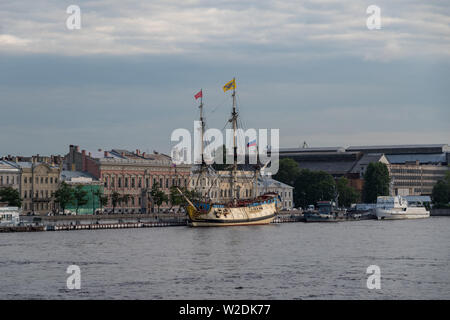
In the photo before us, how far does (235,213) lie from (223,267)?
63485 millimetres

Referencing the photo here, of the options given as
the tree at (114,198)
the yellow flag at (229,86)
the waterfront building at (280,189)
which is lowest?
the tree at (114,198)

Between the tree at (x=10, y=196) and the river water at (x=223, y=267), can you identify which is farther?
the tree at (x=10, y=196)

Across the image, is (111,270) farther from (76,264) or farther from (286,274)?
(286,274)

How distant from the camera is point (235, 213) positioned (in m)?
124

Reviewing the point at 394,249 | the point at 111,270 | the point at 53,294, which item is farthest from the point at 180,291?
the point at 394,249

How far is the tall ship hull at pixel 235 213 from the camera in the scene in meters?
121

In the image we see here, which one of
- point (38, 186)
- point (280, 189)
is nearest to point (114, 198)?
point (38, 186)

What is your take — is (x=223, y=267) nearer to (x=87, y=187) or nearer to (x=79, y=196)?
(x=79, y=196)

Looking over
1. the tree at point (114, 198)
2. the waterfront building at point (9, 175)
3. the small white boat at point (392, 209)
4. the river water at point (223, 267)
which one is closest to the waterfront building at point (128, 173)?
the tree at point (114, 198)

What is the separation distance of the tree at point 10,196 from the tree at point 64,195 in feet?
21.6

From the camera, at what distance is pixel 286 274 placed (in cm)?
5628

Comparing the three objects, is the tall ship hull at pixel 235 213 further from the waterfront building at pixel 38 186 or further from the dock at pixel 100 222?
the waterfront building at pixel 38 186
